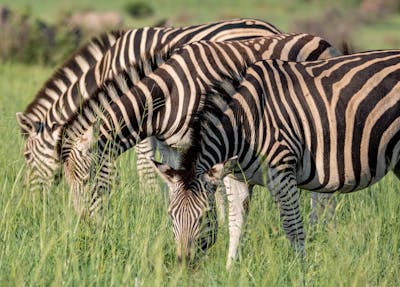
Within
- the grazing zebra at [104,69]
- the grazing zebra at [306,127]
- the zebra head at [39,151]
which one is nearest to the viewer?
the grazing zebra at [306,127]

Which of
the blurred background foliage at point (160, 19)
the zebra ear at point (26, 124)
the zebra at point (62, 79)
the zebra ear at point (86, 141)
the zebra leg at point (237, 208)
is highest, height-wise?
the blurred background foliage at point (160, 19)

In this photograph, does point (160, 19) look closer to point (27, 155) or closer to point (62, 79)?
point (62, 79)

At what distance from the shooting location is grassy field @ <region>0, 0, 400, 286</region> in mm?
4152

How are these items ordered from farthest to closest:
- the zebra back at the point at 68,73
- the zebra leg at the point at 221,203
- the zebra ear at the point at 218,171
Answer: the zebra back at the point at 68,73
the zebra leg at the point at 221,203
the zebra ear at the point at 218,171

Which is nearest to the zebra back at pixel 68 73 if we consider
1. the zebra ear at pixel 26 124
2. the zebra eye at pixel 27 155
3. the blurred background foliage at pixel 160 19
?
the zebra ear at pixel 26 124

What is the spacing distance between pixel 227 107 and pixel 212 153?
0.32 meters

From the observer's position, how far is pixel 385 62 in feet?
18.6

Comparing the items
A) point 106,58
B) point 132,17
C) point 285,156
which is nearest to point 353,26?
point 132,17

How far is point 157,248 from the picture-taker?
167 inches

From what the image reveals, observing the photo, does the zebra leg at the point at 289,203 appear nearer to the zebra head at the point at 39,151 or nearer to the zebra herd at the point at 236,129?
the zebra herd at the point at 236,129

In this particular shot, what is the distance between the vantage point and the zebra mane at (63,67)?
7430mm

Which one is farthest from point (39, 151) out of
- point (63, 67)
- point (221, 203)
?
point (221, 203)

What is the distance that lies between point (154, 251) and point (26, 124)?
337 centimetres

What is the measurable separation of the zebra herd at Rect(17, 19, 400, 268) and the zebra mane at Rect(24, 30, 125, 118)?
0.92m
